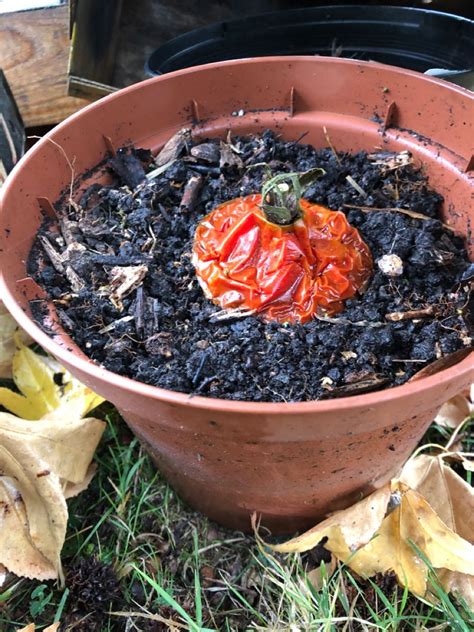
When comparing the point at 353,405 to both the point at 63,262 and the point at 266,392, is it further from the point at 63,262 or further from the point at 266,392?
the point at 63,262

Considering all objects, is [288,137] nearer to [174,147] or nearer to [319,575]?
[174,147]

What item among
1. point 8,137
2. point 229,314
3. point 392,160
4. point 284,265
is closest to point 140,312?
point 229,314

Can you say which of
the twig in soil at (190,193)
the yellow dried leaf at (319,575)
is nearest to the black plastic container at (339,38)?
the twig in soil at (190,193)

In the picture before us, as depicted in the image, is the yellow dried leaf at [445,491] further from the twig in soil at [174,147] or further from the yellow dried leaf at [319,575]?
the twig in soil at [174,147]

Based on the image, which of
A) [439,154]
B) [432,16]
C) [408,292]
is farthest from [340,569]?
[432,16]

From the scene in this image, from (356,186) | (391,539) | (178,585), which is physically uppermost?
(356,186)

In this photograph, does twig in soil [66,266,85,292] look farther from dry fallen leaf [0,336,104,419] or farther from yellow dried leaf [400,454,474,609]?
yellow dried leaf [400,454,474,609]

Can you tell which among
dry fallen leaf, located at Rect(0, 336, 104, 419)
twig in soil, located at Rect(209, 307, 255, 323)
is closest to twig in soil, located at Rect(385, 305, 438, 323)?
twig in soil, located at Rect(209, 307, 255, 323)
